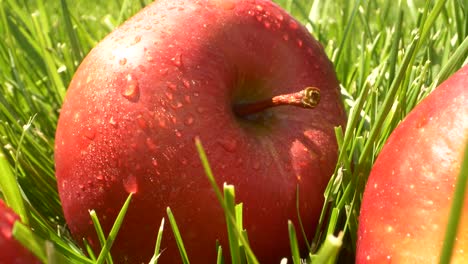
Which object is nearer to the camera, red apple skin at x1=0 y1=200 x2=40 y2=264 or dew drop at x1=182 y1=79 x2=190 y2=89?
red apple skin at x1=0 y1=200 x2=40 y2=264

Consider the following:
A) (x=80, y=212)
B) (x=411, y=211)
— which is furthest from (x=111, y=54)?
(x=411, y=211)

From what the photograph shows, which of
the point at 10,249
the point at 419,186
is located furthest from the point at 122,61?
the point at 419,186

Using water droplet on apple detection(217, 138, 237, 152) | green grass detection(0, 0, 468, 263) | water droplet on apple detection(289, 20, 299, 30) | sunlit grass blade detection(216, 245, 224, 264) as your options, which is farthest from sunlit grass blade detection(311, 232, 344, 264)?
water droplet on apple detection(289, 20, 299, 30)

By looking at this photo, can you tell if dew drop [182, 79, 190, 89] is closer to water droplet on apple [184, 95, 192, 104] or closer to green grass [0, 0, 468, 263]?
water droplet on apple [184, 95, 192, 104]

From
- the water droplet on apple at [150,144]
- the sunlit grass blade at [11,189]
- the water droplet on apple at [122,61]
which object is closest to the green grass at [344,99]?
the sunlit grass blade at [11,189]

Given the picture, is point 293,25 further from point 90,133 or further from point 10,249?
point 10,249

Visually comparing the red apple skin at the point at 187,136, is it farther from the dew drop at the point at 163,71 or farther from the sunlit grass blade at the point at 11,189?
the sunlit grass blade at the point at 11,189

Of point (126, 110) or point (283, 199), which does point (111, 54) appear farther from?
point (283, 199)
